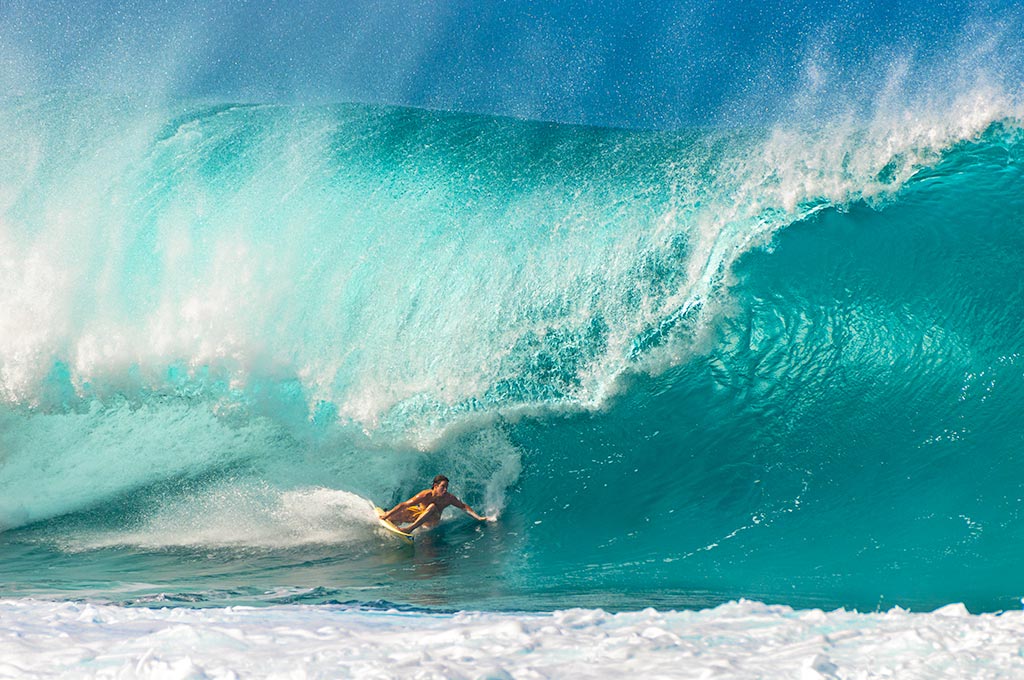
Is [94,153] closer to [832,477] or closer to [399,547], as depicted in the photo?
[399,547]

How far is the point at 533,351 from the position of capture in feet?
27.1

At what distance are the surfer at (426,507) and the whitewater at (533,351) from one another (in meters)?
0.19

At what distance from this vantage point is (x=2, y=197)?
32.7 feet

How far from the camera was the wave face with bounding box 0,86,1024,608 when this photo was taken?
6.98m

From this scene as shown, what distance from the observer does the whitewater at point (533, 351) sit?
6.50 m

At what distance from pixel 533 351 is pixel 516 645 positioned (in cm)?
449

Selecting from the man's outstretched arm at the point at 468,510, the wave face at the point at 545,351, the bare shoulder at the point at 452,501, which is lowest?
the man's outstretched arm at the point at 468,510

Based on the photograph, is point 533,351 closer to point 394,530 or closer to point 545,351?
point 545,351

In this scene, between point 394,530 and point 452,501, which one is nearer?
point 394,530

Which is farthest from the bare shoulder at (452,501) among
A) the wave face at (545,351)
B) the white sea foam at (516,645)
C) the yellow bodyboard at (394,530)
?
the white sea foam at (516,645)

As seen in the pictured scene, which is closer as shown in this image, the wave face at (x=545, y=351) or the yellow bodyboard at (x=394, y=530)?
the wave face at (x=545, y=351)

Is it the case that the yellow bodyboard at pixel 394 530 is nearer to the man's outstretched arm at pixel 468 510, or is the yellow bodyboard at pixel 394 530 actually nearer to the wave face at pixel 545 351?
the wave face at pixel 545 351

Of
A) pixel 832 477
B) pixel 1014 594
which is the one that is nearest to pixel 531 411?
pixel 832 477

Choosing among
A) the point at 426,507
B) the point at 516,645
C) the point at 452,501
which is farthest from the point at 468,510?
the point at 516,645
